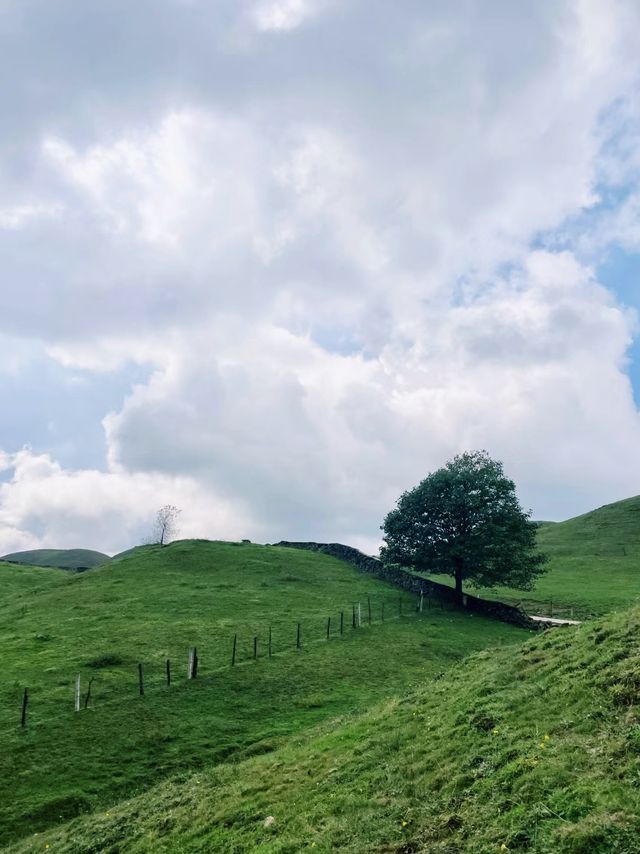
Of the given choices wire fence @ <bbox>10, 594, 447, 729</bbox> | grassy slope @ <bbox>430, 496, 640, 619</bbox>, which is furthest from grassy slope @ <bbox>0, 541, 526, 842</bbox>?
grassy slope @ <bbox>430, 496, 640, 619</bbox>

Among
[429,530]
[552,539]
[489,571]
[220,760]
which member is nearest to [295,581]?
[429,530]

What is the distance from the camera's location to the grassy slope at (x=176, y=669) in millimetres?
26672

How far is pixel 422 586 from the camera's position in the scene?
7006 cm

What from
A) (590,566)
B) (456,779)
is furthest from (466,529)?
(456,779)

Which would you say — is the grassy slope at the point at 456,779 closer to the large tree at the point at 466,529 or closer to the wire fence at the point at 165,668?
the wire fence at the point at 165,668

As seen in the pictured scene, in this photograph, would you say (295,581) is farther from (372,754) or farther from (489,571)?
(372,754)

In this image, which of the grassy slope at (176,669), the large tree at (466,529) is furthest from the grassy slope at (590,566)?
the grassy slope at (176,669)

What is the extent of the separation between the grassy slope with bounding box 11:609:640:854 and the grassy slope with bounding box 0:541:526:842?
3.92m

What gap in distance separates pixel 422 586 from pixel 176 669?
37253 millimetres

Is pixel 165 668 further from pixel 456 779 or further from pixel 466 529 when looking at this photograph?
pixel 466 529

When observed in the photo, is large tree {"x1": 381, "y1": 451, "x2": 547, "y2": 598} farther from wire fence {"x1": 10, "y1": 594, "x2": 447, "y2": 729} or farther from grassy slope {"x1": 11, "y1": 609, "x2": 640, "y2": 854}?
grassy slope {"x1": 11, "y1": 609, "x2": 640, "y2": 854}

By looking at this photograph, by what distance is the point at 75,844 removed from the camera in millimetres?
19969

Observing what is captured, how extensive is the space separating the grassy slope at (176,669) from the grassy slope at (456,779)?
12.9 feet

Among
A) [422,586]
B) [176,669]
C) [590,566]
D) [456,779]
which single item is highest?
[590,566]
